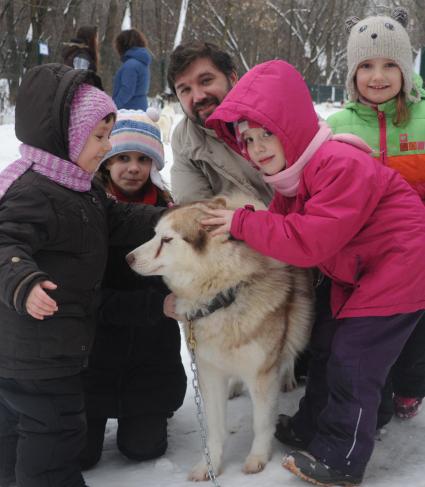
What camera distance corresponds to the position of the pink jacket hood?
69.6 inches

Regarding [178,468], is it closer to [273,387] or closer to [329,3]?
[273,387]

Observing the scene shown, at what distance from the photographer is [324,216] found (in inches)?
65.3

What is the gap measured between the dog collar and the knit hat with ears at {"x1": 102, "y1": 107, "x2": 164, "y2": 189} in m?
0.81

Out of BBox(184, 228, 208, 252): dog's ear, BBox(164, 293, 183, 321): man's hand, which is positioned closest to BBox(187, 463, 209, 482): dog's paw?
BBox(164, 293, 183, 321): man's hand

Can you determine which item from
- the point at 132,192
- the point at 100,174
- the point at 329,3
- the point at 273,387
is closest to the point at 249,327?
the point at 273,387

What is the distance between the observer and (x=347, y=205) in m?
1.66

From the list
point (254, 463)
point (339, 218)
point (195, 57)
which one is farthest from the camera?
point (195, 57)

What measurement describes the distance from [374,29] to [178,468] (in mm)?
2044

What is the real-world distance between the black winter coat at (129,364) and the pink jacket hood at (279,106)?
83 cm

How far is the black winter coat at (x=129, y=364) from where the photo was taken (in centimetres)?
232

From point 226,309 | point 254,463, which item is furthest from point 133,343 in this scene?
point 254,463

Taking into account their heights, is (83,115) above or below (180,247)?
above

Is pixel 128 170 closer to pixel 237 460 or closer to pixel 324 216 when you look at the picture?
pixel 324 216

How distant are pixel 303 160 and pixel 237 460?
123 centimetres
